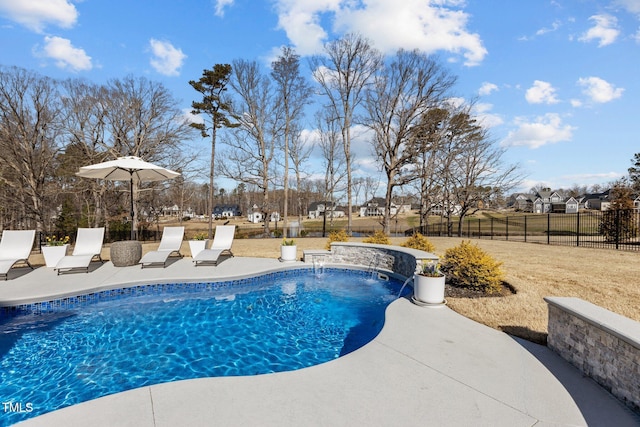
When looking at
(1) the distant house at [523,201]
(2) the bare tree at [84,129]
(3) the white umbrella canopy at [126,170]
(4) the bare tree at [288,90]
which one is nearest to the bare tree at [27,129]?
(2) the bare tree at [84,129]

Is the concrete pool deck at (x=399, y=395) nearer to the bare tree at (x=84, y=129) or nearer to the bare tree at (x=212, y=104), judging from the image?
the bare tree at (x=212, y=104)

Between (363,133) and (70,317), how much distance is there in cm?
1870

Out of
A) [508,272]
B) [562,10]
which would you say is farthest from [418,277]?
[562,10]

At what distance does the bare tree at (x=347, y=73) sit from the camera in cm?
1916

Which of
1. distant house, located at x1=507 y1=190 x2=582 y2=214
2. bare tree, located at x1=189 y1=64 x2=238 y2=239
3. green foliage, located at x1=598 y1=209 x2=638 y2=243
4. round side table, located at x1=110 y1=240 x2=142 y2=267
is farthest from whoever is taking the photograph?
distant house, located at x1=507 y1=190 x2=582 y2=214

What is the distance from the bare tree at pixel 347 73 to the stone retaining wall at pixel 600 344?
15.5m

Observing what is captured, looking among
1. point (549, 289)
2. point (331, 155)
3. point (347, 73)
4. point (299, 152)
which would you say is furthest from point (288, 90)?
point (549, 289)

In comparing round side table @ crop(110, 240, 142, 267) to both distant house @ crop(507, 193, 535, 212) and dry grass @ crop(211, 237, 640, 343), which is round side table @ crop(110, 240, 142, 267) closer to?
dry grass @ crop(211, 237, 640, 343)

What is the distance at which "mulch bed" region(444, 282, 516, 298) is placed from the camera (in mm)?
5661

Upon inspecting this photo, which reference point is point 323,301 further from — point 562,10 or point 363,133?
point 363,133

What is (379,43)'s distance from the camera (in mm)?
19219

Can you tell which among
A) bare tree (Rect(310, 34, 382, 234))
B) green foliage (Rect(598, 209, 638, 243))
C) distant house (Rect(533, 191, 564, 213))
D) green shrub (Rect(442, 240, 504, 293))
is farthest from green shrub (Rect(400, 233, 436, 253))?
distant house (Rect(533, 191, 564, 213))

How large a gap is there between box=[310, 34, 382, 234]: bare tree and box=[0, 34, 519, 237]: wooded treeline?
0.07 meters

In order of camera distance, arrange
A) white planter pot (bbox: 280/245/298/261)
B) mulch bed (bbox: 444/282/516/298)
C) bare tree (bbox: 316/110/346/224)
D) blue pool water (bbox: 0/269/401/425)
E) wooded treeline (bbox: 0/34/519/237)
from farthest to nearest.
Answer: bare tree (bbox: 316/110/346/224), wooded treeline (bbox: 0/34/519/237), white planter pot (bbox: 280/245/298/261), mulch bed (bbox: 444/282/516/298), blue pool water (bbox: 0/269/401/425)
